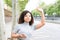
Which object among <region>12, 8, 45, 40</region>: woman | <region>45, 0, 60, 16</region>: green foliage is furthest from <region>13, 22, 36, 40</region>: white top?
<region>45, 0, 60, 16</region>: green foliage

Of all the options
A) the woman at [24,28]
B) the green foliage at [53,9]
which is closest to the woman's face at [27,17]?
the woman at [24,28]

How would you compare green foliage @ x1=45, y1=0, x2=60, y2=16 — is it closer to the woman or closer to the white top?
the woman

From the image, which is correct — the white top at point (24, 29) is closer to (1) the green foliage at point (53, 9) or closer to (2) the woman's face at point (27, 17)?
(2) the woman's face at point (27, 17)

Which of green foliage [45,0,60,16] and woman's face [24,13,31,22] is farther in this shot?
green foliage [45,0,60,16]

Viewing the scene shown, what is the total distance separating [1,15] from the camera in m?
4.98

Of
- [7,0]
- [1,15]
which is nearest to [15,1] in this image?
[1,15]

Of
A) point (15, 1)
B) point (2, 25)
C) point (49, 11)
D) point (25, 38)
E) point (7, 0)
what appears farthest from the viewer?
point (49, 11)

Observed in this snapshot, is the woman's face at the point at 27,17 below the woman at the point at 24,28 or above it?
above

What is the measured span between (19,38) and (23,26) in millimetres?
204

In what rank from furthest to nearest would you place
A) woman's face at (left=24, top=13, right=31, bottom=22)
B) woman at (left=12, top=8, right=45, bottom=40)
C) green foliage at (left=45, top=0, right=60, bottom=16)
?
1. green foliage at (left=45, top=0, right=60, bottom=16)
2. woman's face at (left=24, top=13, right=31, bottom=22)
3. woman at (left=12, top=8, right=45, bottom=40)

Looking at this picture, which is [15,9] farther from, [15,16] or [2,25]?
[2,25]

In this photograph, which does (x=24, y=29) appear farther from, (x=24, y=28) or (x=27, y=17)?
(x=27, y=17)

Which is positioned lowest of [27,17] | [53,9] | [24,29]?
[24,29]

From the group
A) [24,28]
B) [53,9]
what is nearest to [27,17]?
[24,28]
